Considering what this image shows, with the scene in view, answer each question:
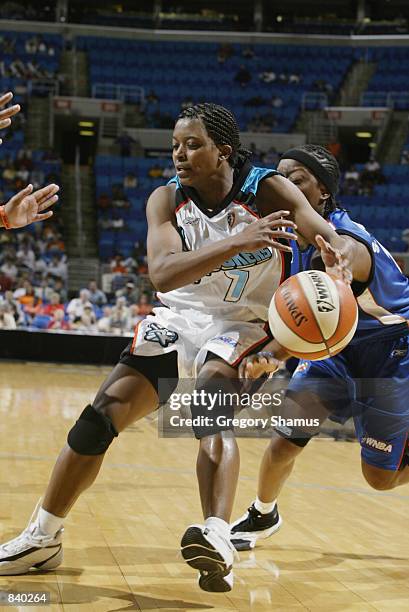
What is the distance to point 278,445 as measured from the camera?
396 cm

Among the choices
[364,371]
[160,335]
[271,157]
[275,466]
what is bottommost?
[271,157]

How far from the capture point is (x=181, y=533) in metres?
4.14

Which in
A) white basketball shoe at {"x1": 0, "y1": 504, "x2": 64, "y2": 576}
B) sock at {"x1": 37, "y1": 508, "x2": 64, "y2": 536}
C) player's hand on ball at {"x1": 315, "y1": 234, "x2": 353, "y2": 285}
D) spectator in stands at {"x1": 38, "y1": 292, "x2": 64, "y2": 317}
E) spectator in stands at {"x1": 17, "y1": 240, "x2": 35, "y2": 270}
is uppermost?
player's hand on ball at {"x1": 315, "y1": 234, "x2": 353, "y2": 285}

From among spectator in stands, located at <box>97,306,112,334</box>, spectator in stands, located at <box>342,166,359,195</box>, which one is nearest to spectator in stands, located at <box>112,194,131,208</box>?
spectator in stands, located at <box>342,166,359,195</box>

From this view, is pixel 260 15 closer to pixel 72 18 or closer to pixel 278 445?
pixel 72 18

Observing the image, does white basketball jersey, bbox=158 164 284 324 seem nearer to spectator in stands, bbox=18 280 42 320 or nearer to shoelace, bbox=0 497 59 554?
shoelace, bbox=0 497 59 554

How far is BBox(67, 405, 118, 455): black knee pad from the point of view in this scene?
311 centimetres

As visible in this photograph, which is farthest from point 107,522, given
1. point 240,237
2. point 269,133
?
point 269,133

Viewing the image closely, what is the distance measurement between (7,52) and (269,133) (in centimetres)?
782

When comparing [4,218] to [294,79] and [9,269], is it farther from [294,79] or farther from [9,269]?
[294,79]

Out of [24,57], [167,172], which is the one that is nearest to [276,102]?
[167,172]

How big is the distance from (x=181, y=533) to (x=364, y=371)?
1228 millimetres

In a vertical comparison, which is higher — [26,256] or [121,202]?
[121,202]

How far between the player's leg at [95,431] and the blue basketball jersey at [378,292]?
2.55 feet
